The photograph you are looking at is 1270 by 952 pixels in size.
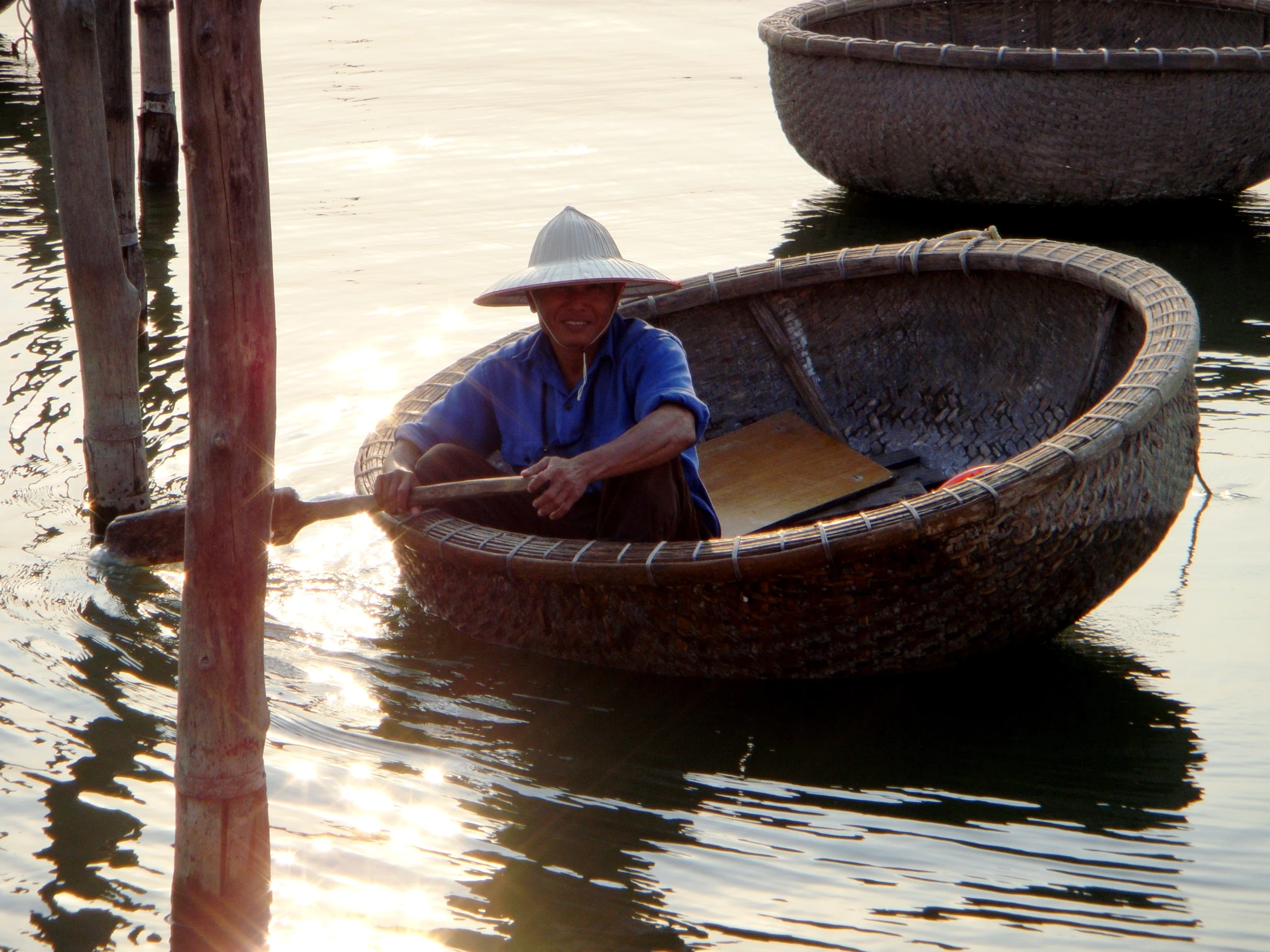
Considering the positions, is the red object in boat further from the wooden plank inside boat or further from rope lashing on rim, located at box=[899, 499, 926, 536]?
the wooden plank inside boat

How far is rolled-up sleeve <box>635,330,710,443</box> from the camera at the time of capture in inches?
114

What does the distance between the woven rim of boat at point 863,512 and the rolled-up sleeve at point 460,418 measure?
14 centimetres

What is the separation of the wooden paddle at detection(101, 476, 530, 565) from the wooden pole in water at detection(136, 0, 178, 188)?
379cm

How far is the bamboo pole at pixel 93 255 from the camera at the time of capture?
3.37 m

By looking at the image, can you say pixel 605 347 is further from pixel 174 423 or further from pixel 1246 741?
pixel 174 423

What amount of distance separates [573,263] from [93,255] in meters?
1.32

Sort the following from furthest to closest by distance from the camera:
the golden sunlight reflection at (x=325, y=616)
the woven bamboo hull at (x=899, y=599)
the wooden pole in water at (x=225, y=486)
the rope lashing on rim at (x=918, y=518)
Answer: the golden sunlight reflection at (x=325, y=616), the woven bamboo hull at (x=899, y=599), the rope lashing on rim at (x=918, y=518), the wooden pole in water at (x=225, y=486)

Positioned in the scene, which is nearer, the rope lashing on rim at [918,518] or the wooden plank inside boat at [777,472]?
the rope lashing on rim at [918,518]

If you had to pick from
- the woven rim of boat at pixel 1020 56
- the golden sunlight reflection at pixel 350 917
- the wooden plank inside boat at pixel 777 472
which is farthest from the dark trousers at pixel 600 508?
the woven rim of boat at pixel 1020 56

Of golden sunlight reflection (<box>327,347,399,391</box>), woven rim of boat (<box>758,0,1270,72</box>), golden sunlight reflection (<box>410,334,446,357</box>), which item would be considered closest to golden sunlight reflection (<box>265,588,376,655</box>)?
golden sunlight reflection (<box>327,347,399,391</box>)

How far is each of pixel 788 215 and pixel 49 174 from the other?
387cm

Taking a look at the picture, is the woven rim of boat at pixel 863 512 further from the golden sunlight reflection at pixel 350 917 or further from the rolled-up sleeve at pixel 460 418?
the golden sunlight reflection at pixel 350 917

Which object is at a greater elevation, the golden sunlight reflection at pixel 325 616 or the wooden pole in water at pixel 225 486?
the wooden pole in water at pixel 225 486

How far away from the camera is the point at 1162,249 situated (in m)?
5.83
